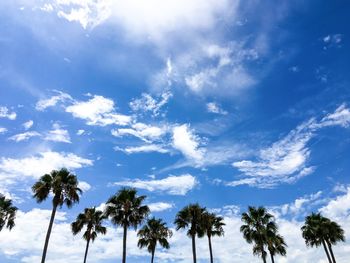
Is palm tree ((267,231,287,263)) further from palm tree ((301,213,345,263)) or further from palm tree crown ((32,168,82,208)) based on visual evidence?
palm tree crown ((32,168,82,208))

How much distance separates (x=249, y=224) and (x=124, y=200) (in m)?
21.7

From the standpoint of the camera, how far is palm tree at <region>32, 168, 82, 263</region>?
1634 inches

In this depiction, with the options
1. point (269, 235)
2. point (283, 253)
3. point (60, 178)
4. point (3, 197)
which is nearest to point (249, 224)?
point (269, 235)

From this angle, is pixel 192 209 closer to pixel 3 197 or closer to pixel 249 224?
pixel 249 224

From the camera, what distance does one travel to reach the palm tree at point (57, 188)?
41500 mm

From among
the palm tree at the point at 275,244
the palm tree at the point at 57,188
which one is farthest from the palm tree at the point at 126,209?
the palm tree at the point at 275,244

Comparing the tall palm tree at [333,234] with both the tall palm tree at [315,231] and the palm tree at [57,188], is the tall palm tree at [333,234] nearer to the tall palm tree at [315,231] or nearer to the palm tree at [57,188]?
the tall palm tree at [315,231]

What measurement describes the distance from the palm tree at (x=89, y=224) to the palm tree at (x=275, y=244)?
25934 millimetres

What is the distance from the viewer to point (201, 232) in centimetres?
5078

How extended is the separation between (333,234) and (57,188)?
42.9m

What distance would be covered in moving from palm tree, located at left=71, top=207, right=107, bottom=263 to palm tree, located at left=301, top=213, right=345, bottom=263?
33.5 m

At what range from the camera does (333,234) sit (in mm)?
54312

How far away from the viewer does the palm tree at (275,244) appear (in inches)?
2061

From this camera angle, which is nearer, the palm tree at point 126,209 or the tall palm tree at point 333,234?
the palm tree at point 126,209
